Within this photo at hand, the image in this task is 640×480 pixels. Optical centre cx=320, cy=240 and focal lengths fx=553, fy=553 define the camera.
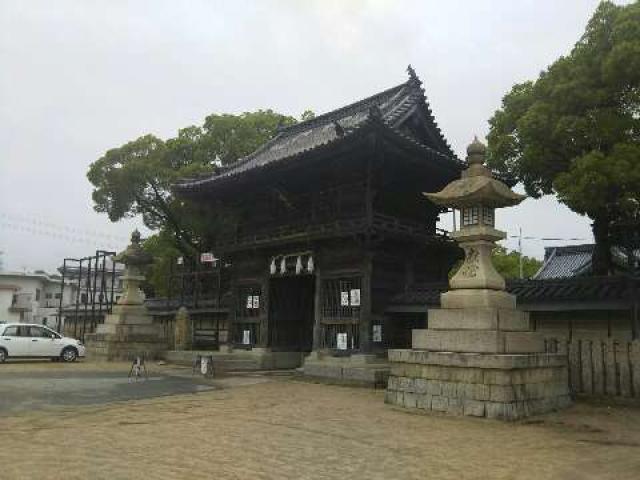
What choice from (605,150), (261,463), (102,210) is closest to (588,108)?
(605,150)

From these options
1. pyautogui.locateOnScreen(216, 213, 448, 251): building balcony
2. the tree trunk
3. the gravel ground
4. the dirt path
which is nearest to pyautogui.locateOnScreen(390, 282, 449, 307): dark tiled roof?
pyautogui.locateOnScreen(216, 213, 448, 251): building balcony

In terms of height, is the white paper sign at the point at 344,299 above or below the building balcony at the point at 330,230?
below

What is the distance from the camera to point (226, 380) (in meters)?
18.2

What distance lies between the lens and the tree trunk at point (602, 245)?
1636cm

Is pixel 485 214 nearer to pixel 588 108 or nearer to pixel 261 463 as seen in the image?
pixel 588 108

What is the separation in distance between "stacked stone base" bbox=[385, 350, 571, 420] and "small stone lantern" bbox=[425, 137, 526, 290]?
1.85 metres

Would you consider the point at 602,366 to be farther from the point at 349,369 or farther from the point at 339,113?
the point at 339,113

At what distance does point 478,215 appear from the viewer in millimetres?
12930

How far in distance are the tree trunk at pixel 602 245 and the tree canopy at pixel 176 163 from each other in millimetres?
20953

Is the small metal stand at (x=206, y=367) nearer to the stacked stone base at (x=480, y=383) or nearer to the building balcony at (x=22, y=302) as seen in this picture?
the stacked stone base at (x=480, y=383)

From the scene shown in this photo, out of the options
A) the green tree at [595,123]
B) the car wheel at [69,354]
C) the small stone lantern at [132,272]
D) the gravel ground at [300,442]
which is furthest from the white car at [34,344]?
the green tree at [595,123]

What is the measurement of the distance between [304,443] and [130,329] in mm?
20074

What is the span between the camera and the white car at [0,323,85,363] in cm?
2341

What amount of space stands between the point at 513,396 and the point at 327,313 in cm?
1014
